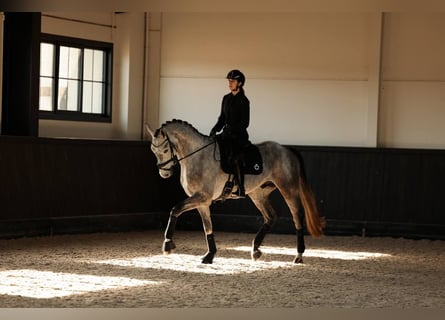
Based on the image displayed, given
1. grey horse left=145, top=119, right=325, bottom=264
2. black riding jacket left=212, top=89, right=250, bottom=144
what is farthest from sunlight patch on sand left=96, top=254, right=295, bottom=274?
black riding jacket left=212, top=89, right=250, bottom=144

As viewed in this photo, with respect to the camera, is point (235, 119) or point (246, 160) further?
point (246, 160)

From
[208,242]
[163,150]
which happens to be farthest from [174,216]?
[163,150]

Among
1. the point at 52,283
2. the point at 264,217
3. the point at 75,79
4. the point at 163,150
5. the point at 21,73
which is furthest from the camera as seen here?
the point at 75,79

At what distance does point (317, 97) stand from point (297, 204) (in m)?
3.32

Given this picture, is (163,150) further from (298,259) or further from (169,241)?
(298,259)

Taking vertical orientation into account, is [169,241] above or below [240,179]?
below

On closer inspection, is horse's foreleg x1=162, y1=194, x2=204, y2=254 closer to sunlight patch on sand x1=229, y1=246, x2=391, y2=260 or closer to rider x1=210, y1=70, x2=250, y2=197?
rider x1=210, y1=70, x2=250, y2=197

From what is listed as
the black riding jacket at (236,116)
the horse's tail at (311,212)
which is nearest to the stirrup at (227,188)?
the black riding jacket at (236,116)

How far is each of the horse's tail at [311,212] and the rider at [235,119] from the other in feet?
2.37

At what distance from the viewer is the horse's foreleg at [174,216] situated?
6879 mm

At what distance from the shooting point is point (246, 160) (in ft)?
24.0

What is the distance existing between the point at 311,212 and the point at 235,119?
121 cm

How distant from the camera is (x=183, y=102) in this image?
36.1 ft

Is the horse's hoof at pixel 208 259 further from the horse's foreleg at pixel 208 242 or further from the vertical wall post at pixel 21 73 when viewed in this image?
the vertical wall post at pixel 21 73
